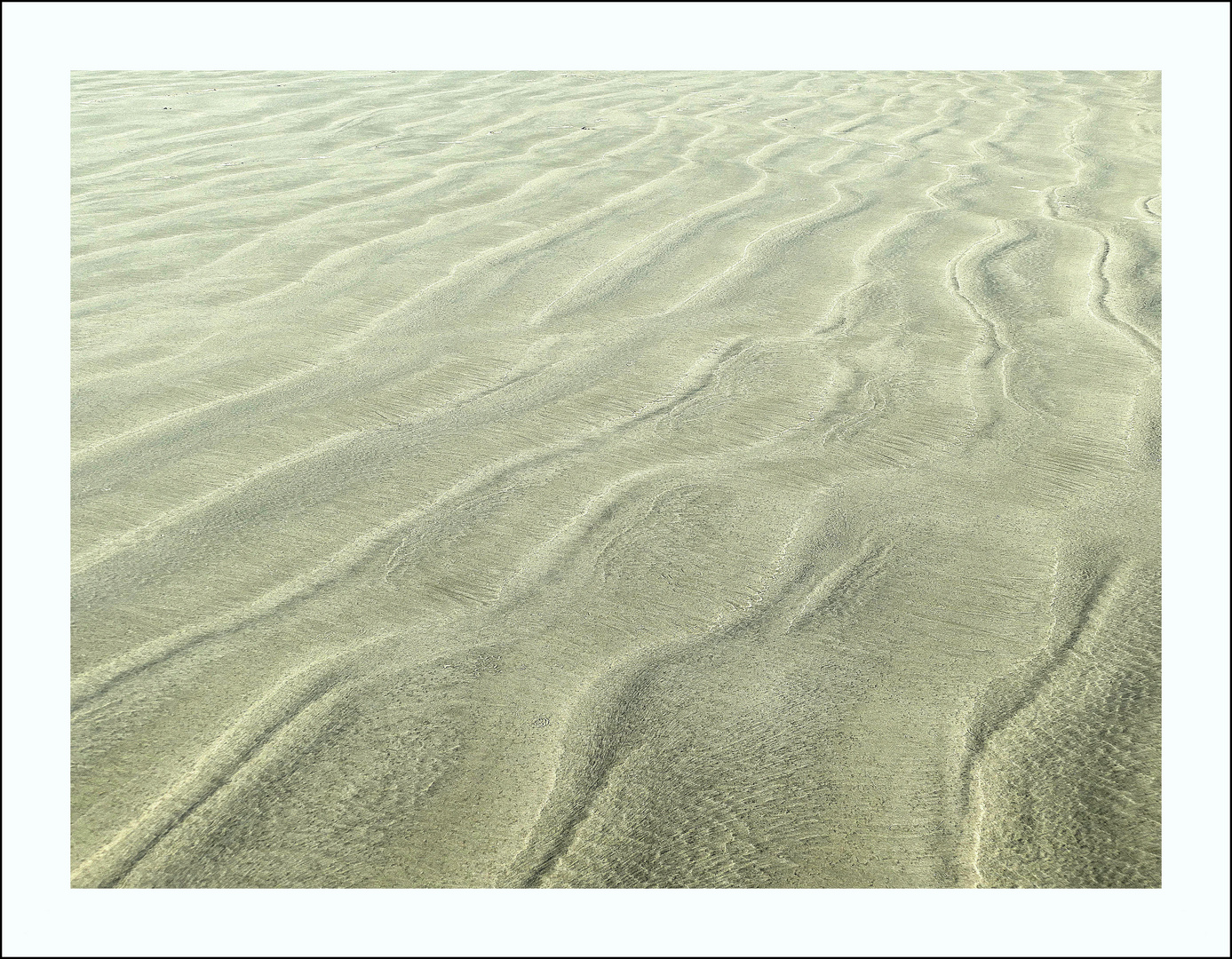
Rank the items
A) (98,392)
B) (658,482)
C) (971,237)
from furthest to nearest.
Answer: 1. (971,237)
2. (98,392)
3. (658,482)

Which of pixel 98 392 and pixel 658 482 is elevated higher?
pixel 98 392

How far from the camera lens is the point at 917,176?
3936 millimetres

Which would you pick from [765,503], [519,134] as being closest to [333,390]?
[765,503]

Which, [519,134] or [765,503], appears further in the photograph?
[519,134]

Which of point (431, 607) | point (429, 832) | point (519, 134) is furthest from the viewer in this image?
point (519, 134)

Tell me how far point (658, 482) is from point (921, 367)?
797mm

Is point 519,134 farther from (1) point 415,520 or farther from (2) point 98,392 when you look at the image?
(1) point 415,520

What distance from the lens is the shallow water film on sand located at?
1.19 meters

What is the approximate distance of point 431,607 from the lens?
1.53 metres

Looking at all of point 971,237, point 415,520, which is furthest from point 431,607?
point 971,237

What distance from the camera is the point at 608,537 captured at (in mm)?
1714

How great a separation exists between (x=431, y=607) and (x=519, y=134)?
3.15 metres

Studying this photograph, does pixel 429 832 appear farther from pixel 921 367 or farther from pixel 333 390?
pixel 921 367

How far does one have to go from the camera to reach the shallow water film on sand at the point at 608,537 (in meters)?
1.19
